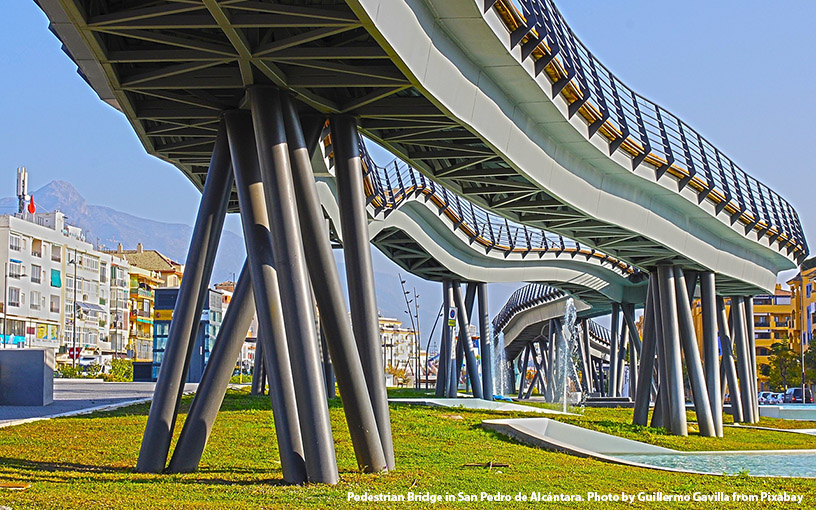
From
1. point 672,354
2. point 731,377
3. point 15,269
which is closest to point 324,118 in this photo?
point 672,354

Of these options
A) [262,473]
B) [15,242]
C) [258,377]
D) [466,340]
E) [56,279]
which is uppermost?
[15,242]

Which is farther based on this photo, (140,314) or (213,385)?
(140,314)

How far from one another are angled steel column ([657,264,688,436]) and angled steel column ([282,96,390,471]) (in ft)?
57.1

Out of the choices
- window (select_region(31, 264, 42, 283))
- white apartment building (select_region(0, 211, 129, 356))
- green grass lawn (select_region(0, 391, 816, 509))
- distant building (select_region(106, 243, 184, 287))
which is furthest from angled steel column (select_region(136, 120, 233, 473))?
distant building (select_region(106, 243, 184, 287))

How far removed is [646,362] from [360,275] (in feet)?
60.1

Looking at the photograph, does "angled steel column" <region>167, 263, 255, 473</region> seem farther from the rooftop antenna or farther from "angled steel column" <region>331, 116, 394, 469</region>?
the rooftop antenna

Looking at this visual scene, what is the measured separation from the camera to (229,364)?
13492 mm

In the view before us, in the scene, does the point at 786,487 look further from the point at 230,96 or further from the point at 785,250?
the point at 785,250

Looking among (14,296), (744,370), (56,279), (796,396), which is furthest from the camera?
(796,396)

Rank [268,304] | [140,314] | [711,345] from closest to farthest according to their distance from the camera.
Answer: [268,304] < [711,345] < [140,314]

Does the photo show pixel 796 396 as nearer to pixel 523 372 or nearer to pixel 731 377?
pixel 523 372

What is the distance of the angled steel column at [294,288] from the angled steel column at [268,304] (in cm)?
24

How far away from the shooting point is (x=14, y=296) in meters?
75.8

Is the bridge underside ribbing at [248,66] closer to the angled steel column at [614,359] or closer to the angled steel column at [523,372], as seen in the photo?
the angled steel column at [614,359]
